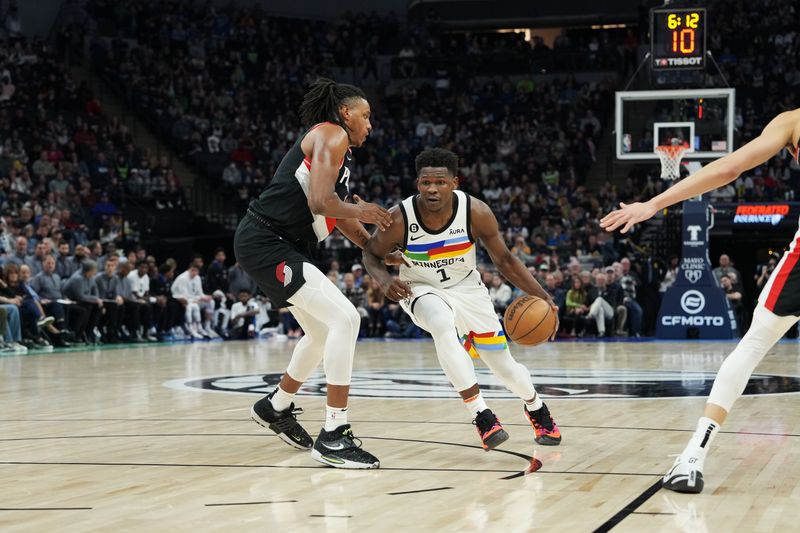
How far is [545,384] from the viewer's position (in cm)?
983

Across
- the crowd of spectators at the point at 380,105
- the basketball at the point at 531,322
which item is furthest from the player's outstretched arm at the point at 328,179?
the crowd of spectators at the point at 380,105

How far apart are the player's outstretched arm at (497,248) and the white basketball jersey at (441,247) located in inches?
2.1

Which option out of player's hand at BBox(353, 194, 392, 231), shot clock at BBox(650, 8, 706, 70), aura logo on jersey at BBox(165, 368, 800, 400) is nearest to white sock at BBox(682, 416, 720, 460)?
player's hand at BBox(353, 194, 392, 231)

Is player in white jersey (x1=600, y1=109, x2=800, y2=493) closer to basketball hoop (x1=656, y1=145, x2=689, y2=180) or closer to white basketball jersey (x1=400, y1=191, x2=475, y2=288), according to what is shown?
white basketball jersey (x1=400, y1=191, x2=475, y2=288)

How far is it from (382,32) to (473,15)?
9.59ft

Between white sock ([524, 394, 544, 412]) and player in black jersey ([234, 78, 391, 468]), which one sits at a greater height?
player in black jersey ([234, 78, 391, 468])

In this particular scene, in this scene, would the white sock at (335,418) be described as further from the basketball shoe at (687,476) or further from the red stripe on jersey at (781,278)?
the red stripe on jersey at (781,278)

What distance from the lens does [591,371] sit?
11367mm

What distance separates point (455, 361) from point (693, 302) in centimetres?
1277

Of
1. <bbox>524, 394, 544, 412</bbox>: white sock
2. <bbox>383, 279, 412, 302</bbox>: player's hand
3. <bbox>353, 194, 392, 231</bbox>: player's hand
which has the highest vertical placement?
<bbox>353, 194, 392, 231</bbox>: player's hand

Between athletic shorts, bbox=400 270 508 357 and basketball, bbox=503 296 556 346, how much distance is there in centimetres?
22

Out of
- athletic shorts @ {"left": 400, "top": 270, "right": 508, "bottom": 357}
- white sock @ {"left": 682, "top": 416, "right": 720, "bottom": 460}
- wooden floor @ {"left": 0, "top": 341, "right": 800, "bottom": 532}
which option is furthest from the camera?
athletic shorts @ {"left": 400, "top": 270, "right": 508, "bottom": 357}

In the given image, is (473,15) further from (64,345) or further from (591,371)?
(591,371)

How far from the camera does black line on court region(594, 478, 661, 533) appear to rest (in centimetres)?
379
